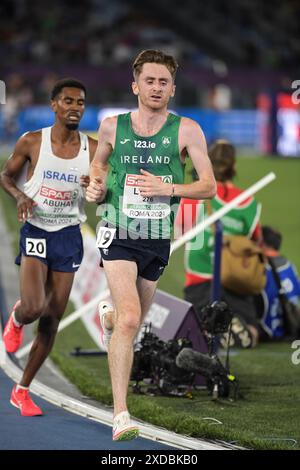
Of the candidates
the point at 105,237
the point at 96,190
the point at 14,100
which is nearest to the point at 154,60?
the point at 96,190

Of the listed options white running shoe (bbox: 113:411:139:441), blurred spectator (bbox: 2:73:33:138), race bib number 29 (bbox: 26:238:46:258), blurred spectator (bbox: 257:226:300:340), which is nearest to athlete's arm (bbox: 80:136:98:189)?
race bib number 29 (bbox: 26:238:46:258)

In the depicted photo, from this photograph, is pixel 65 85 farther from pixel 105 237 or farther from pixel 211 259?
pixel 211 259

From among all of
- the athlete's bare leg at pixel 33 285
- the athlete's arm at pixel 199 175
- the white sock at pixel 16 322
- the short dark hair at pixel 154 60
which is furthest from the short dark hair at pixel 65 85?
the white sock at pixel 16 322

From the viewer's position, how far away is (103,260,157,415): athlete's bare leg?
742 cm

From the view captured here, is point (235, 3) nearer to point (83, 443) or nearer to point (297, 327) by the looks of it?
point (297, 327)

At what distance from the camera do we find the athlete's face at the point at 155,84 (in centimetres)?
759

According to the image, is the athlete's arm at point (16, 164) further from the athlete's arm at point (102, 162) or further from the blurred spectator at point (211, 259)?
the blurred spectator at point (211, 259)

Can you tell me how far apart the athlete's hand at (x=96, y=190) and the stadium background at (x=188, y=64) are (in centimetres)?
1954

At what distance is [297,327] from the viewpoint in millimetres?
12594

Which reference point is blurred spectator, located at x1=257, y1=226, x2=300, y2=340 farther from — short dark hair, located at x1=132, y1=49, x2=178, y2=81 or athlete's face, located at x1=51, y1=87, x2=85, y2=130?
short dark hair, located at x1=132, y1=49, x2=178, y2=81

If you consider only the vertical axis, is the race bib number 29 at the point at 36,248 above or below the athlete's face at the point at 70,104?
below

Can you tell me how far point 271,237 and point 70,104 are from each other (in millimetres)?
4718

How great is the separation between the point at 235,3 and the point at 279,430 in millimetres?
43709

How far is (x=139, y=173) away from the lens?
7.64m
